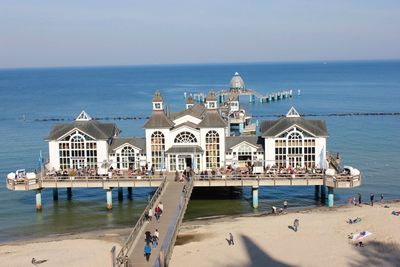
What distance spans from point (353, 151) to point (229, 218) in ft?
95.1

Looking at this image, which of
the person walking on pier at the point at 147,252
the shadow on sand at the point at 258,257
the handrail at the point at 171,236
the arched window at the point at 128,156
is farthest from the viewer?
the arched window at the point at 128,156

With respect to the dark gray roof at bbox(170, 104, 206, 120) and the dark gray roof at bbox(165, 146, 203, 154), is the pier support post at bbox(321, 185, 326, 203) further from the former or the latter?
the dark gray roof at bbox(170, 104, 206, 120)

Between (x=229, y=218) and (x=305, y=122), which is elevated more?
(x=305, y=122)

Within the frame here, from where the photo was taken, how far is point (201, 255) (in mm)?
35312

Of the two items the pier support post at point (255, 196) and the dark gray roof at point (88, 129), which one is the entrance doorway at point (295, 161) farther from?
the dark gray roof at point (88, 129)

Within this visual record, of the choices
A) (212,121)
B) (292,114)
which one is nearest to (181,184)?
(212,121)

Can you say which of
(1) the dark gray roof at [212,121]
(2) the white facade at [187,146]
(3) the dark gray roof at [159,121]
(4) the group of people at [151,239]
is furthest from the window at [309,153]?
(4) the group of people at [151,239]

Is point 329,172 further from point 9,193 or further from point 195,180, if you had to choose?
point 9,193

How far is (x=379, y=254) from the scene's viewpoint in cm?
3444

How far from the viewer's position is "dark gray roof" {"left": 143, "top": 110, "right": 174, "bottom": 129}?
160 feet

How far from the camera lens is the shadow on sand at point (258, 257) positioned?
33594 millimetres

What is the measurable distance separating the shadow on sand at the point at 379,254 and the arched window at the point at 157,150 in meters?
18.3

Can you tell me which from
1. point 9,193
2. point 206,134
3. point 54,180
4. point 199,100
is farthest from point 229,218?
point 199,100

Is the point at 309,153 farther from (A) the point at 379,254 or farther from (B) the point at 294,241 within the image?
(A) the point at 379,254
